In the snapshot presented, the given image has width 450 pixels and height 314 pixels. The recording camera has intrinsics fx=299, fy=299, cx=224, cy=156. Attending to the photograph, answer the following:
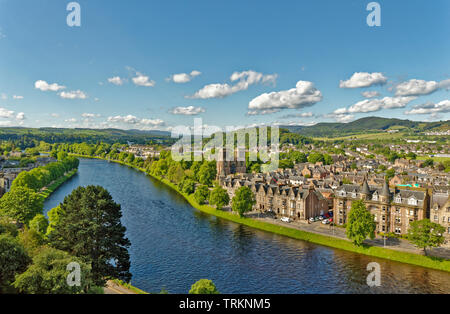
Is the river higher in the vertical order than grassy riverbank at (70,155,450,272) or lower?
lower

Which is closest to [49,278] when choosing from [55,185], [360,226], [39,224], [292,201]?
[39,224]

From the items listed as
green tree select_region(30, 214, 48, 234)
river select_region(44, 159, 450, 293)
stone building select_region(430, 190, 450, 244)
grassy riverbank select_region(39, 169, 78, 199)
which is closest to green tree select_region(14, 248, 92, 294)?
river select_region(44, 159, 450, 293)

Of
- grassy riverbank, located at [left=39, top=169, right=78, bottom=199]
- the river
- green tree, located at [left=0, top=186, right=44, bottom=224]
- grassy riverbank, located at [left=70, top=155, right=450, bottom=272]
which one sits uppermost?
green tree, located at [left=0, top=186, right=44, bottom=224]

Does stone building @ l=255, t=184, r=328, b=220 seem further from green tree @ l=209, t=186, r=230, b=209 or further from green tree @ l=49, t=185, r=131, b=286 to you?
green tree @ l=49, t=185, r=131, b=286

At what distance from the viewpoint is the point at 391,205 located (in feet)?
167

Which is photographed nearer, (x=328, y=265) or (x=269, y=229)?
(x=328, y=265)

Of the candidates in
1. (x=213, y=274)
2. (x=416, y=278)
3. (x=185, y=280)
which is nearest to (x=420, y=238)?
(x=416, y=278)

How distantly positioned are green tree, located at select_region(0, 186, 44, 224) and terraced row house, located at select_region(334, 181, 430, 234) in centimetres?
5566

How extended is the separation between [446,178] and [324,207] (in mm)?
57314

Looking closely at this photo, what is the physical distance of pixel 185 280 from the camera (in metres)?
37.3

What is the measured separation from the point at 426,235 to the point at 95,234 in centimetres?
4254

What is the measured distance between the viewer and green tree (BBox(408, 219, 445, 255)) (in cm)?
4056

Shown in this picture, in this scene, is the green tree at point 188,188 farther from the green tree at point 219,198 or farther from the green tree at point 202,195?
the green tree at point 219,198
